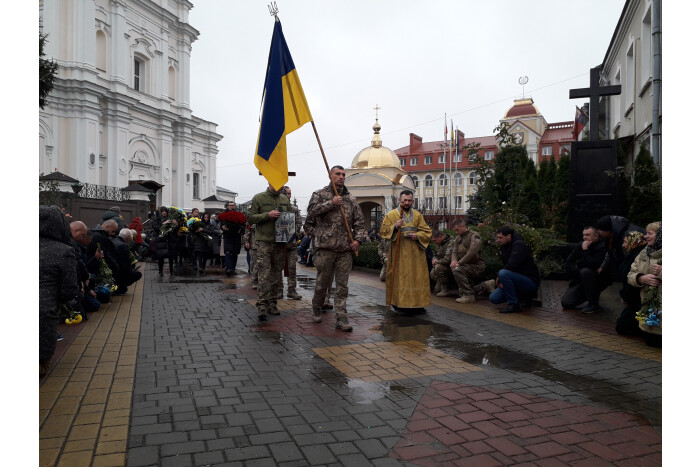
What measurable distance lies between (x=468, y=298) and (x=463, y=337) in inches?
110

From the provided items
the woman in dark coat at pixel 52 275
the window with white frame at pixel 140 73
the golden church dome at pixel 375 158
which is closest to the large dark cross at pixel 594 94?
the woman in dark coat at pixel 52 275

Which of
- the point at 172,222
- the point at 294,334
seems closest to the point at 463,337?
the point at 294,334

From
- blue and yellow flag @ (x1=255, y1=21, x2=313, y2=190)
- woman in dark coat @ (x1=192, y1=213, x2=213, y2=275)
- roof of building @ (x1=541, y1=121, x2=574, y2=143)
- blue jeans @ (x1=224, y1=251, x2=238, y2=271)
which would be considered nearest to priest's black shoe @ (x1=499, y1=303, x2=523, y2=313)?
blue and yellow flag @ (x1=255, y1=21, x2=313, y2=190)

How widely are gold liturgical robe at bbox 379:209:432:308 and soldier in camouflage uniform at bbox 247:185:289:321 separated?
5.53ft

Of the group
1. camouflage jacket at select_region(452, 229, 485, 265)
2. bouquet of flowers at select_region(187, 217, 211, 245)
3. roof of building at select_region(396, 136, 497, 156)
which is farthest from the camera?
roof of building at select_region(396, 136, 497, 156)

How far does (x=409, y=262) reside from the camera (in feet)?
26.3

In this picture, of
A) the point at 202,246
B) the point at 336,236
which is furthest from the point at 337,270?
the point at 202,246

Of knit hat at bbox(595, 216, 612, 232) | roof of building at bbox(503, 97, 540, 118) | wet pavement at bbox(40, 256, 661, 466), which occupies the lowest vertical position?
wet pavement at bbox(40, 256, 661, 466)

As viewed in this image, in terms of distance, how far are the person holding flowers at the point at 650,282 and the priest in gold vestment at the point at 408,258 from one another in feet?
9.71

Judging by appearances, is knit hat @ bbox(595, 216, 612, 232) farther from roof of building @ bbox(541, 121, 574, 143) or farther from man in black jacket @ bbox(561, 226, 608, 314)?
roof of building @ bbox(541, 121, 574, 143)

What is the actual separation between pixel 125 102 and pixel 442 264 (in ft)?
108

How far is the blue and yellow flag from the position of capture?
7.22 meters

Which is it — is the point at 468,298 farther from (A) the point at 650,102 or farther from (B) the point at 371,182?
(B) the point at 371,182

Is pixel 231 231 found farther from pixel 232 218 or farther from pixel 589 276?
pixel 589 276
